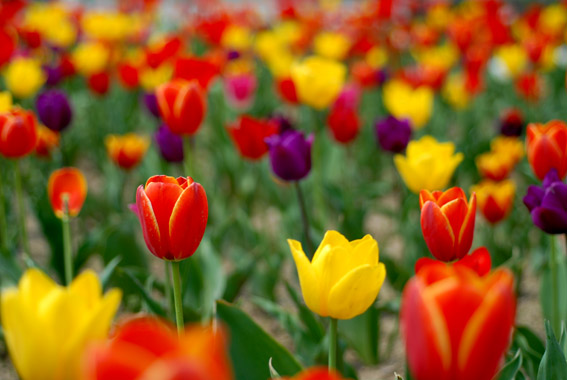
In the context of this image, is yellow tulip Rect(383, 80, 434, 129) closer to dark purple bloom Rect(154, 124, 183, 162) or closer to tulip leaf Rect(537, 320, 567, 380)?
dark purple bloom Rect(154, 124, 183, 162)

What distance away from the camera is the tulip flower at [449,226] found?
40.7 inches

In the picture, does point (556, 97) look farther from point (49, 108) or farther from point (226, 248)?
point (49, 108)

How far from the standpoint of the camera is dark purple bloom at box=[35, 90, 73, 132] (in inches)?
89.4

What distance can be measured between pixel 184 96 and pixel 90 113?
2339 millimetres

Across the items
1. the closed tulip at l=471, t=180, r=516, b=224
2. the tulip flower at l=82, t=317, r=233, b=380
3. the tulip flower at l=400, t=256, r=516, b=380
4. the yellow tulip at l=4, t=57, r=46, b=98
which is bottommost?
the closed tulip at l=471, t=180, r=516, b=224

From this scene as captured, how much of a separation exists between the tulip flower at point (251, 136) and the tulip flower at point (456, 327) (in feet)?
5.22

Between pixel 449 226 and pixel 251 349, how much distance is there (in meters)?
0.39

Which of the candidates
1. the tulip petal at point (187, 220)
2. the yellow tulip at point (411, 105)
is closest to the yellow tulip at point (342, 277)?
the tulip petal at point (187, 220)

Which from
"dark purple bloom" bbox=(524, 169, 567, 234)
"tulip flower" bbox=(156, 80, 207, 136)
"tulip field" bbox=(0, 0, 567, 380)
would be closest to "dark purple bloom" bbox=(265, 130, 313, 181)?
"tulip field" bbox=(0, 0, 567, 380)

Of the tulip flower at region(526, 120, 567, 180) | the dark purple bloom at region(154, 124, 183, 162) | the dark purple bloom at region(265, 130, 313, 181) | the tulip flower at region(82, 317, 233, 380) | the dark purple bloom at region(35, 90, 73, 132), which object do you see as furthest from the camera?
the dark purple bloom at region(35, 90, 73, 132)

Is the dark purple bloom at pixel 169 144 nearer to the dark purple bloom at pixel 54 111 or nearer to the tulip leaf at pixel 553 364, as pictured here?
the dark purple bloom at pixel 54 111

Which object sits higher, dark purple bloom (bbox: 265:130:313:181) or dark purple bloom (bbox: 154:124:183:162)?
dark purple bloom (bbox: 265:130:313:181)

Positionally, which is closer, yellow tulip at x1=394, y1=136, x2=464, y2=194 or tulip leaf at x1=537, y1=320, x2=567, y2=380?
tulip leaf at x1=537, y1=320, x2=567, y2=380

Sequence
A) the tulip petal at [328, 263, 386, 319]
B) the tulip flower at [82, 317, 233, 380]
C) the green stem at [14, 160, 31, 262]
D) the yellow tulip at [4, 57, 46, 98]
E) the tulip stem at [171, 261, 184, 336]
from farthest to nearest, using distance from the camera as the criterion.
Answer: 1. the yellow tulip at [4, 57, 46, 98]
2. the green stem at [14, 160, 31, 262]
3. the tulip stem at [171, 261, 184, 336]
4. the tulip petal at [328, 263, 386, 319]
5. the tulip flower at [82, 317, 233, 380]
